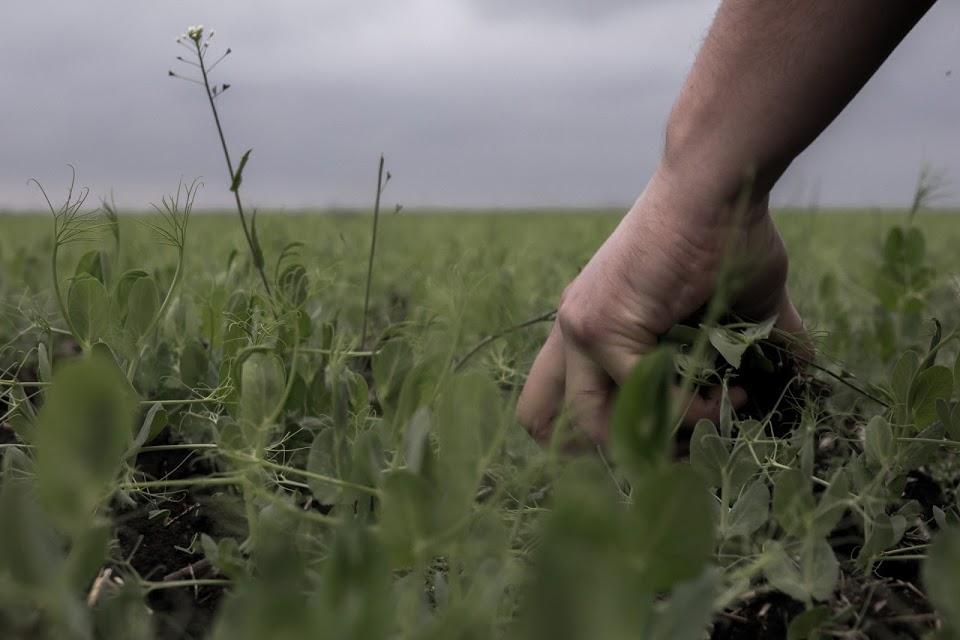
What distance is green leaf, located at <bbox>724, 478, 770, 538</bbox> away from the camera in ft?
A: 2.59

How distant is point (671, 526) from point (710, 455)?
0.38 metres

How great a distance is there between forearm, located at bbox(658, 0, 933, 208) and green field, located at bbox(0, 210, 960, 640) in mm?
279

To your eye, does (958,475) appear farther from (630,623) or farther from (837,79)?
(630,623)

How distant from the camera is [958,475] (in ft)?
3.86

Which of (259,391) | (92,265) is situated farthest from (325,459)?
(92,265)

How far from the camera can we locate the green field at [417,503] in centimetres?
45

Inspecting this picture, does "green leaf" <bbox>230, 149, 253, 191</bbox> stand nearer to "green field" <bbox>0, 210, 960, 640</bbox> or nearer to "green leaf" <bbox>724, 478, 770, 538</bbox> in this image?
"green field" <bbox>0, 210, 960, 640</bbox>

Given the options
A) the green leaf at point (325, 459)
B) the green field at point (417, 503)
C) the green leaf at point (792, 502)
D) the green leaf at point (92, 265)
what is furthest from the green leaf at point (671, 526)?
the green leaf at point (92, 265)

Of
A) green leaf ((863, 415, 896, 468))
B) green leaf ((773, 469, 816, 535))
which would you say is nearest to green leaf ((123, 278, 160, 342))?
green leaf ((773, 469, 816, 535))

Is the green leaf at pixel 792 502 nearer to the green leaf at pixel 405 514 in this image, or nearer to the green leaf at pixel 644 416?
the green leaf at pixel 644 416

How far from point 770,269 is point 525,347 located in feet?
1.67

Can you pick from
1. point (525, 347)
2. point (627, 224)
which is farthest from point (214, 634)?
point (525, 347)

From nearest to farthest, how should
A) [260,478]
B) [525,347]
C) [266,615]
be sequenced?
[266,615], [260,478], [525,347]

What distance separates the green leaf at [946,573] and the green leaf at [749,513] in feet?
0.85
